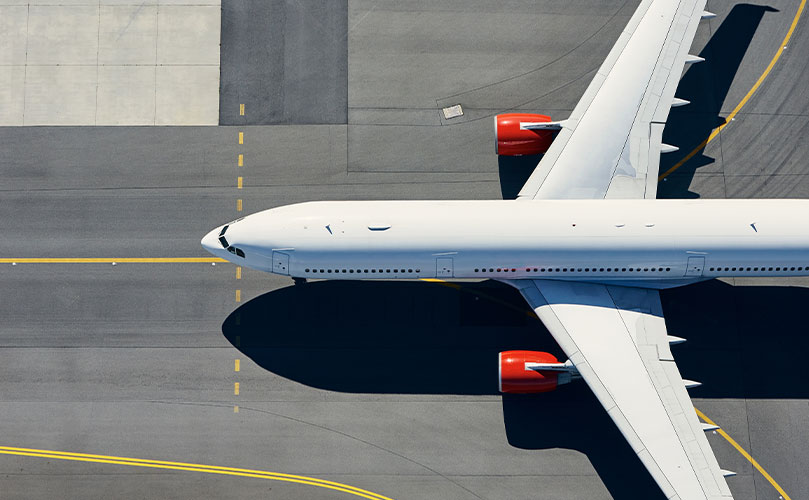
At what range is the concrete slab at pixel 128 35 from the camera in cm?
2022

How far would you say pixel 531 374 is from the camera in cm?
1700

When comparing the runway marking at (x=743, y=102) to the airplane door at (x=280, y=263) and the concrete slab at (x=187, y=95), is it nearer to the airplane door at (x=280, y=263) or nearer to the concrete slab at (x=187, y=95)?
the airplane door at (x=280, y=263)

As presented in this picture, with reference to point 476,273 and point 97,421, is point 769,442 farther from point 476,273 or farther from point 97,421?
point 97,421

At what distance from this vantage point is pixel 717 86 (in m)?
19.8

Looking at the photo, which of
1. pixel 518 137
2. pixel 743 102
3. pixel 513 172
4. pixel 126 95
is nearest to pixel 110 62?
pixel 126 95

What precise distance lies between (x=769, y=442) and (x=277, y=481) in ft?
47.9

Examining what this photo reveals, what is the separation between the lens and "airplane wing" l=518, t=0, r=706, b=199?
57.4 feet

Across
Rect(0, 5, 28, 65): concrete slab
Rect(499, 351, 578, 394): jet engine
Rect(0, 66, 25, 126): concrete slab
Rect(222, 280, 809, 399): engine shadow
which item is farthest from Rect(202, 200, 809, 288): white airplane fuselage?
Rect(0, 5, 28, 65): concrete slab

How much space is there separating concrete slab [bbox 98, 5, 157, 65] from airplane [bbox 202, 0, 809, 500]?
7.65m

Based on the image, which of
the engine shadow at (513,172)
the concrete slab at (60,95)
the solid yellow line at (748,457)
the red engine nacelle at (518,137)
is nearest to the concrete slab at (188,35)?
the concrete slab at (60,95)

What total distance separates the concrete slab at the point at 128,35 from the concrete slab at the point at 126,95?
31cm

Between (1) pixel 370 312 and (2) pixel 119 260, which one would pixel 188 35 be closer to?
(2) pixel 119 260

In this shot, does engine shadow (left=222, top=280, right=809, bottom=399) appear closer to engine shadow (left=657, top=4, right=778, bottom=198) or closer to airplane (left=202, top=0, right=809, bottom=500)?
airplane (left=202, top=0, right=809, bottom=500)

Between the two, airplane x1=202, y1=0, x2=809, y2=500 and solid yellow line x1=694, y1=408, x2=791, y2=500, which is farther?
solid yellow line x1=694, y1=408, x2=791, y2=500
